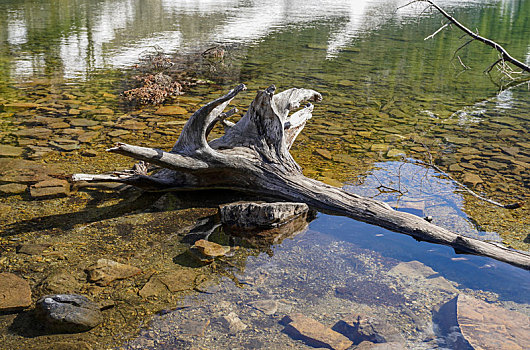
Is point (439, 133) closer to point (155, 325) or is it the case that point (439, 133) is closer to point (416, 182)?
point (416, 182)

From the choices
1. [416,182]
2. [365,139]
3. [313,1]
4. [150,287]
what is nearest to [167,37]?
[365,139]

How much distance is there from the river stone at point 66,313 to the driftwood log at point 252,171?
1732 mm

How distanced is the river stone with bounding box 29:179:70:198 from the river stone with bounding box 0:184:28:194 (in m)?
0.12

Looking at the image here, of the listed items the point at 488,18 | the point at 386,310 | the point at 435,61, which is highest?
the point at 488,18

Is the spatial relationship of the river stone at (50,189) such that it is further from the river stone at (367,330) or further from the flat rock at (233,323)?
the river stone at (367,330)

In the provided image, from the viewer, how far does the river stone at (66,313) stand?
3.43m

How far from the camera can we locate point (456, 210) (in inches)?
228

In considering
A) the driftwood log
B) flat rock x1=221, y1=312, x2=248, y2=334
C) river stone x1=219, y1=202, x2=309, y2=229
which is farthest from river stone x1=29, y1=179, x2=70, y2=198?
flat rock x1=221, y1=312, x2=248, y2=334

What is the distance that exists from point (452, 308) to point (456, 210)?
214cm

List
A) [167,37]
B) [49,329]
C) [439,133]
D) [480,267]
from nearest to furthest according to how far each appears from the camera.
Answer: [49,329] → [480,267] → [439,133] → [167,37]

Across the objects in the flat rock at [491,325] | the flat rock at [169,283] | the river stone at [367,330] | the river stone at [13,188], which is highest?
the river stone at [13,188]

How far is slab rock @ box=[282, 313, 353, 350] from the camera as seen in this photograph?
3.47 metres

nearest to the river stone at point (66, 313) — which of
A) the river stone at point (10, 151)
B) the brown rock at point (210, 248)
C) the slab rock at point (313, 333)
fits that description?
the brown rock at point (210, 248)

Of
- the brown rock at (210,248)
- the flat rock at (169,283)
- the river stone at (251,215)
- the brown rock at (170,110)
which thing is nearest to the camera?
the flat rock at (169,283)
